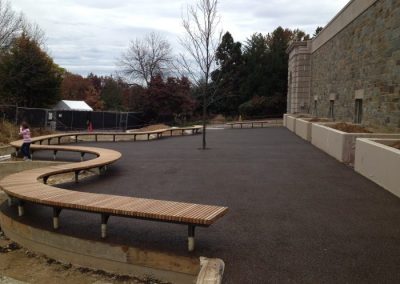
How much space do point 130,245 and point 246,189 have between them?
11.9 feet

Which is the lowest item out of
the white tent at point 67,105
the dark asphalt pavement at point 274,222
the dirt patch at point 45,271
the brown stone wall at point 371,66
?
the dirt patch at point 45,271

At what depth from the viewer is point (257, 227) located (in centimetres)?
556

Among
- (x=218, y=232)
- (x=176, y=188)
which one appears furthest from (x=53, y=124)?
(x=218, y=232)

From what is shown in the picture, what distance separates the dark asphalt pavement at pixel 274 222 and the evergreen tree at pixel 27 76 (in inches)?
1230

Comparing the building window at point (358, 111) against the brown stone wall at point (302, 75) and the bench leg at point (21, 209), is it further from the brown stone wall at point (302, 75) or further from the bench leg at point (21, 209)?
the brown stone wall at point (302, 75)

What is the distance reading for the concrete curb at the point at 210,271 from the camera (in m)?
3.86

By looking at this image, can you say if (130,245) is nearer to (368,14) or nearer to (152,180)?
(152,180)

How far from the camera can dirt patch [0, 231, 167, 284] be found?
4.71 m

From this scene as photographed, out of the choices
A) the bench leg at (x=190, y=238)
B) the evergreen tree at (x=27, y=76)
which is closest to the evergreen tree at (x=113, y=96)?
the evergreen tree at (x=27, y=76)

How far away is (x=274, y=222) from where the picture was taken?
577cm

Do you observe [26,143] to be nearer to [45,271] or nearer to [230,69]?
[45,271]

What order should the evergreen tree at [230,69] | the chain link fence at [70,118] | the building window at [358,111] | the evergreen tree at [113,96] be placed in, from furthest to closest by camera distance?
1. the evergreen tree at [113,96]
2. the evergreen tree at [230,69]
3. the chain link fence at [70,118]
4. the building window at [358,111]

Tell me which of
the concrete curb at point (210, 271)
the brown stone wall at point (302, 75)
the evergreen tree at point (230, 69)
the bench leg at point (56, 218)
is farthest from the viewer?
the evergreen tree at point (230, 69)

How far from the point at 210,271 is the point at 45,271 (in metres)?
2.24
